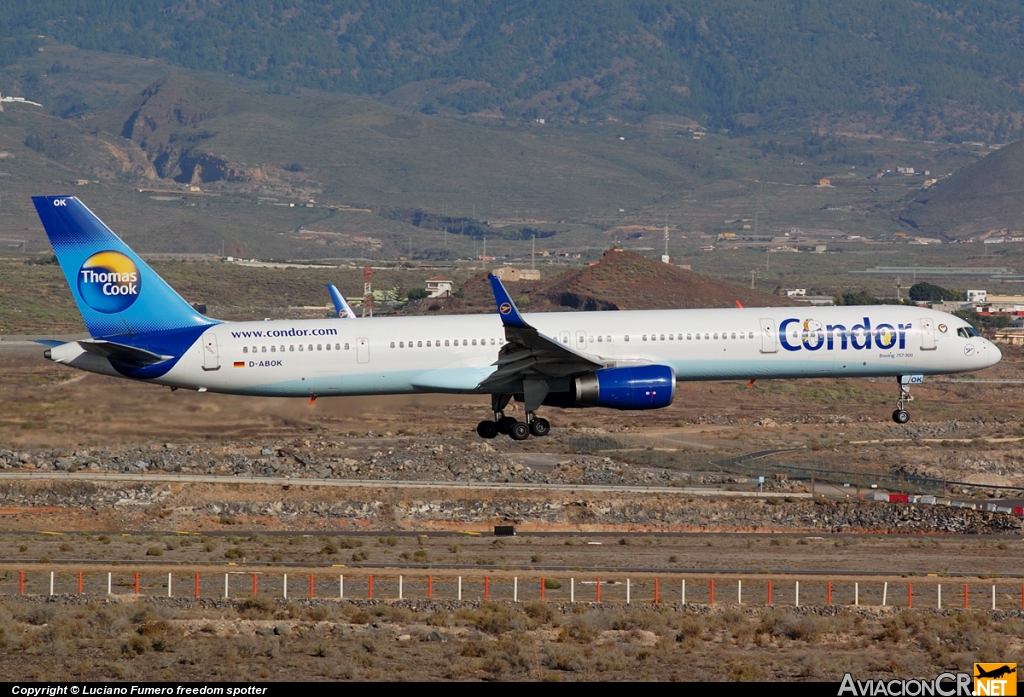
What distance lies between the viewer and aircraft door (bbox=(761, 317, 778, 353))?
191 feet

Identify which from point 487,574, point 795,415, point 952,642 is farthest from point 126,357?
point 795,415

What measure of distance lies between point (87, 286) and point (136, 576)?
443 inches

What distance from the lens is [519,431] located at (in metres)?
57.1

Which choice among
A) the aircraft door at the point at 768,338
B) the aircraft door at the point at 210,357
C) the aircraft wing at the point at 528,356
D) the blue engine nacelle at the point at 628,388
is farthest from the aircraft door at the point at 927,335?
the aircraft door at the point at 210,357

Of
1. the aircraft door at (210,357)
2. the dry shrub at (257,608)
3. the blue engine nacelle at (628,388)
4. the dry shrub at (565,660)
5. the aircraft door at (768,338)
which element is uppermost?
the aircraft door at (768,338)

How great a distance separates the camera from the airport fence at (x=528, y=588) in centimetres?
5181

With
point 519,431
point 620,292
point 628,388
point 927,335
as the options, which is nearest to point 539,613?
point 519,431

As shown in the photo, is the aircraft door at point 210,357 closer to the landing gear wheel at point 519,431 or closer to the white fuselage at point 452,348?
the white fuselage at point 452,348

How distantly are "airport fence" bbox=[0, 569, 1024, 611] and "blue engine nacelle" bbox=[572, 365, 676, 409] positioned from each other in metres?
6.59

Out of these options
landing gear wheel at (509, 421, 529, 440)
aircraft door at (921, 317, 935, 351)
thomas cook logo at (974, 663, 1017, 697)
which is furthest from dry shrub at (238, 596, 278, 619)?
aircraft door at (921, 317, 935, 351)

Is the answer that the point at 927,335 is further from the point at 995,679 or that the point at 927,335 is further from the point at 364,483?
the point at 364,483

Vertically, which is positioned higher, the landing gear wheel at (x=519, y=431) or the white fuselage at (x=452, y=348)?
the white fuselage at (x=452, y=348)

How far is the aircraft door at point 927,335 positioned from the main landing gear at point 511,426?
15.7 meters

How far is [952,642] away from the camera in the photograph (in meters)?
44.9
